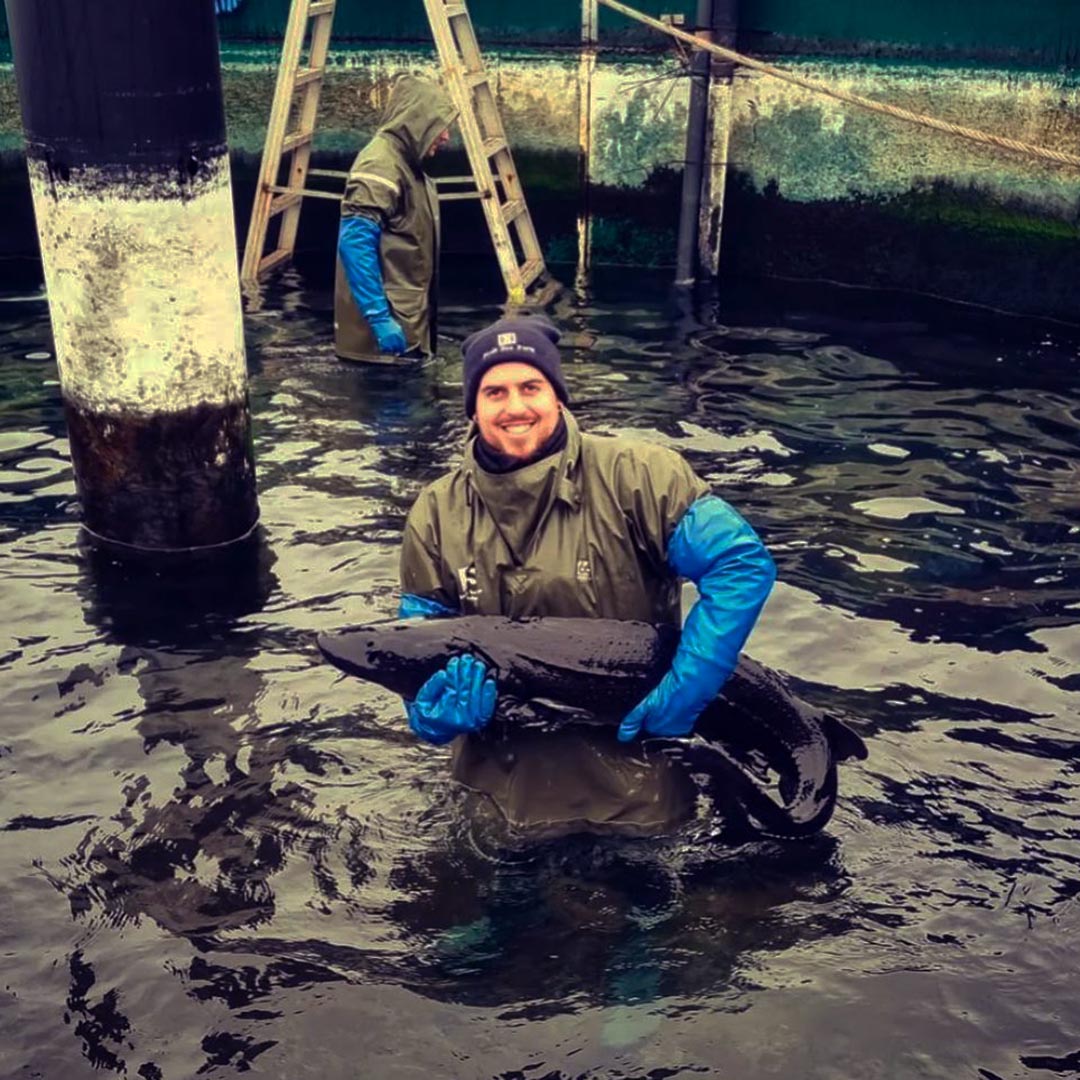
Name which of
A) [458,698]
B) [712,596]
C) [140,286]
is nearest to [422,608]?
[458,698]

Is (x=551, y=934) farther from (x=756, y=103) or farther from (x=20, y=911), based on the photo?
(x=756, y=103)

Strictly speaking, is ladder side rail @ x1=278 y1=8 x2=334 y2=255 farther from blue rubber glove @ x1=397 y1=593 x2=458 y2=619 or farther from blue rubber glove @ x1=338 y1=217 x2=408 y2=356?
blue rubber glove @ x1=397 y1=593 x2=458 y2=619

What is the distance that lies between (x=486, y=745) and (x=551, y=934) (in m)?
0.66

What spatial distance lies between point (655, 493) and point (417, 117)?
20.0ft

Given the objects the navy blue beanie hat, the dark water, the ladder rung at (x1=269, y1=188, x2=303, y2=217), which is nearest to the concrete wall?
the ladder rung at (x1=269, y1=188, x2=303, y2=217)

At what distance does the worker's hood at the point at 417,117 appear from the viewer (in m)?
9.73

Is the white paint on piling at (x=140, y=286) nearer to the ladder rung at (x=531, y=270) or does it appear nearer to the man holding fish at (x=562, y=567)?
the man holding fish at (x=562, y=567)

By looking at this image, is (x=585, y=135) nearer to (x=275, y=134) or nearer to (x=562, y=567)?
(x=275, y=134)

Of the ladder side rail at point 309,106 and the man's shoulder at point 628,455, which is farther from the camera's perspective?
the ladder side rail at point 309,106

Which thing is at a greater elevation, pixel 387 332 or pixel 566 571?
pixel 566 571

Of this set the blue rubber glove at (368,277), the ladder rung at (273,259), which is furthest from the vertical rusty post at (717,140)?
the blue rubber glove at (368,277)

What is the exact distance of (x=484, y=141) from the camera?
39.5ft

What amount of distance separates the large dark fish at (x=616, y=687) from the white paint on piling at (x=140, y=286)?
2725 millimetres

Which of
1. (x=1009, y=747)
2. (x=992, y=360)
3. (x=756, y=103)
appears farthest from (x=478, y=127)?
(x=1009, y=747)
